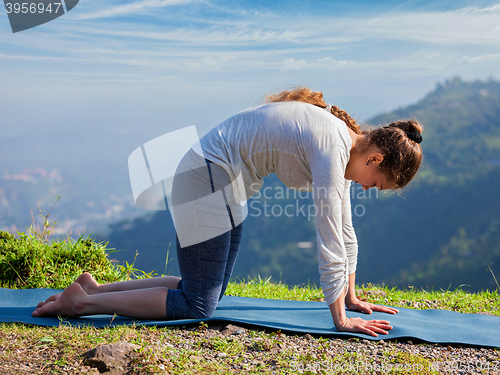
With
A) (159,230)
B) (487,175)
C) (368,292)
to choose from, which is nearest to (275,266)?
(159,230)

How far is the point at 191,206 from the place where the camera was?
2121mm

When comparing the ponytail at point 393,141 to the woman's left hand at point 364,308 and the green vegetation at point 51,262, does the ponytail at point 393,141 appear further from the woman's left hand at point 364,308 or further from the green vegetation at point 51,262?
the green vegetation at point 51,262

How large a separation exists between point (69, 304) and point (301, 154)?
151 cm

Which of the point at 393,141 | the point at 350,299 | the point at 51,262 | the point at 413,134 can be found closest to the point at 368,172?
the point at 393,141

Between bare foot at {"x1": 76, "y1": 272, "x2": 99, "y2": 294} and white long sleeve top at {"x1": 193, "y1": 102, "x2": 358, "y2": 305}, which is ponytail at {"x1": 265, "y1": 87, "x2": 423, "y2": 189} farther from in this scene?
bare foot at {"x1": 76, "y1": 272, "x2": 99, "y2": 294}

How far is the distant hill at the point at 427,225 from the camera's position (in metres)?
25.5

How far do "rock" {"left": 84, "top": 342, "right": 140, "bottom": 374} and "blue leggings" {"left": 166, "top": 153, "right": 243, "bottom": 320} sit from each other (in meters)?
0.47

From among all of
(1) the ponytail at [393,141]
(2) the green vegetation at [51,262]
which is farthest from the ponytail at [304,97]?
(2) the green vegetation at [51,262]

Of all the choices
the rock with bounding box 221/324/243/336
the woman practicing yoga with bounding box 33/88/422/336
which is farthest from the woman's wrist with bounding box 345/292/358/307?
the rock with bounding box 221/324/243/336

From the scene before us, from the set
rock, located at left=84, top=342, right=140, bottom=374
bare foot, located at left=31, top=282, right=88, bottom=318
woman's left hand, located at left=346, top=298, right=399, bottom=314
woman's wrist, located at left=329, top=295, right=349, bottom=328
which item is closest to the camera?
rock, located at left=84, top=342, right=140, bottom=374

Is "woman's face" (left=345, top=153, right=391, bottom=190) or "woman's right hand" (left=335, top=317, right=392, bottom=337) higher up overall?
"woman's face" (left=345, top=153, right=391, bottom=190)

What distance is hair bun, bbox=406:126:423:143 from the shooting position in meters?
2.12

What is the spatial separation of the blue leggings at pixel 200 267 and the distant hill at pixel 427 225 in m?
19.3

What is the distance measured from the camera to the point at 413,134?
2121 millimetres
